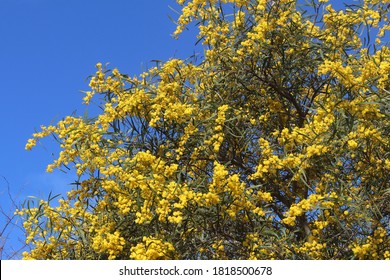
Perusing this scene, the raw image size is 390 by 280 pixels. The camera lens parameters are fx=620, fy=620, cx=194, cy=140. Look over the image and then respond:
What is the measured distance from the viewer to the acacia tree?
5.73 m

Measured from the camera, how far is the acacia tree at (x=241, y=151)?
18.8 ft

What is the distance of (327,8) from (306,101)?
1132 mm

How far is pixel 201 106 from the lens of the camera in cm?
679

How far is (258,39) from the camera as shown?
→ 21.7 feet

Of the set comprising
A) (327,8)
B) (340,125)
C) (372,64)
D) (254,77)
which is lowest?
(340,125)

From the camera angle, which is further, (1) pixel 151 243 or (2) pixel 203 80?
(2) pixel 203 80

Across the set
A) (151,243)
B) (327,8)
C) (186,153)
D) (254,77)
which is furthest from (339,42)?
(151,243)

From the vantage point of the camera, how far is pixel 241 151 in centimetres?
678

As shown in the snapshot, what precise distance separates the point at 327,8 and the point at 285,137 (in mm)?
1895
